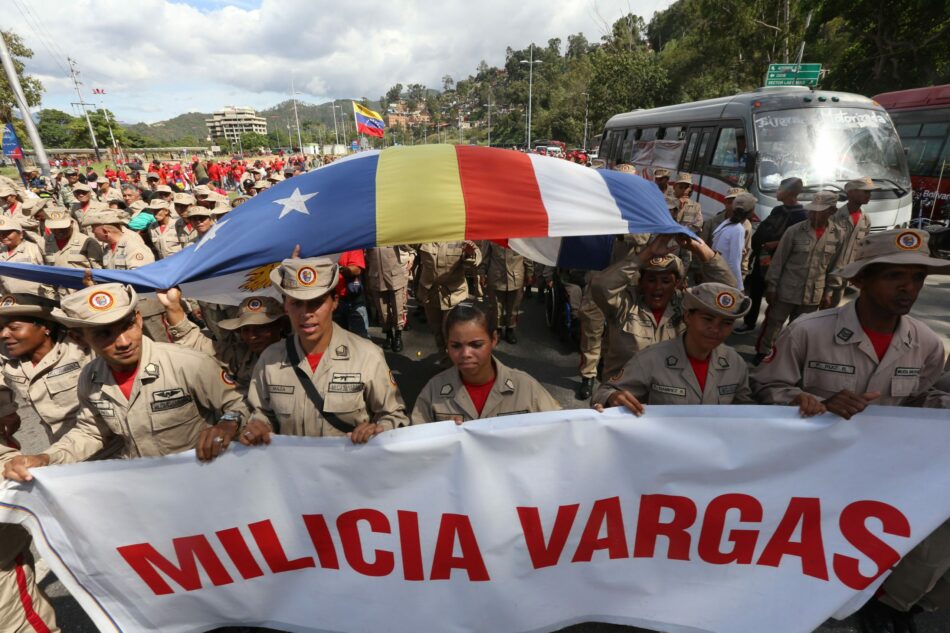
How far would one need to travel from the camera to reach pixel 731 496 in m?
1.90

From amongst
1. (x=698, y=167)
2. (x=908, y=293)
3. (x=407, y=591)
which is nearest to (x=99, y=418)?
(x=407, y=591)

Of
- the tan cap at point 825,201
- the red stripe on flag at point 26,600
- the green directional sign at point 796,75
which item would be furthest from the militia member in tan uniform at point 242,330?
the green directional sign at point 796,75

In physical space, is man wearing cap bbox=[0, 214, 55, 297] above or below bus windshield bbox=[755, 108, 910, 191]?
below

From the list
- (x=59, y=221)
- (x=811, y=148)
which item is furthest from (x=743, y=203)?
(x=59, y=221)

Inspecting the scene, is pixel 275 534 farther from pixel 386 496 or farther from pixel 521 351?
pixel 521 351

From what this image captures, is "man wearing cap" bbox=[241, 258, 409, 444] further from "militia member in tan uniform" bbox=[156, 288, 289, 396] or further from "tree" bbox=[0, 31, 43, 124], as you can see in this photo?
"tree" bbox=[0, 31, 43, 124]

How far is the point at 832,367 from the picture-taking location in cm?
214

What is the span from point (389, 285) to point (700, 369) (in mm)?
3762

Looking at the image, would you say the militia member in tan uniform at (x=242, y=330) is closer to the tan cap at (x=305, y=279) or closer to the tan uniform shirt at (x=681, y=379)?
the tan cap at (x=305, y=279)

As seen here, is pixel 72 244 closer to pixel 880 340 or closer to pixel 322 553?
pixel 322 553

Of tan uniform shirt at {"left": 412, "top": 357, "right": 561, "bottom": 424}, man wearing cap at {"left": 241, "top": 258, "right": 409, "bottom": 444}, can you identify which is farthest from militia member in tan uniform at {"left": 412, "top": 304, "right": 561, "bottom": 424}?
man wearing cap at {"left": 241, "top": 258, "right": 409, "bottom": 444}

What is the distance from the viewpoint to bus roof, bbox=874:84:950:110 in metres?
10.3

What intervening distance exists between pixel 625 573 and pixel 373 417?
129cm

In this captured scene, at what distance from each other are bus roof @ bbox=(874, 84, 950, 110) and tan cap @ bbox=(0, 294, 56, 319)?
15191mm
